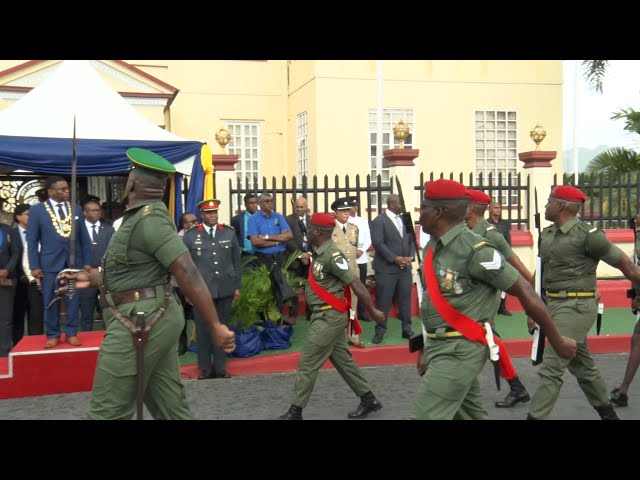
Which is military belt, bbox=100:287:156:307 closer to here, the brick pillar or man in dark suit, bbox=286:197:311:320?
→ man in dark suit, bbox=286:197:311:320

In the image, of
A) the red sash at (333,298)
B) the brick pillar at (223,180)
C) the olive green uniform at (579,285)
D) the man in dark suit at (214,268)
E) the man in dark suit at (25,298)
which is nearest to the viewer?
the olive green uniform at (579,285)

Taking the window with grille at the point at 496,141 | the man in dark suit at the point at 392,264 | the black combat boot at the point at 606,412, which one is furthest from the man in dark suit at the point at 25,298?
the window with grille at the point at 496,141

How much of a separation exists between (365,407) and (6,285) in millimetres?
4666

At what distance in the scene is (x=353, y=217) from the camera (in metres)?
11.3

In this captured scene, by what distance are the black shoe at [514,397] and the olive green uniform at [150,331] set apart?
3717 mm

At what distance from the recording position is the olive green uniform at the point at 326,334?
21.7 feet

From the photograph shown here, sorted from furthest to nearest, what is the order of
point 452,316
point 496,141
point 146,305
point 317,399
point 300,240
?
1. point 496,141
2. point 300,240
3. point 317,399
4. point 146,305
5. point 452,316

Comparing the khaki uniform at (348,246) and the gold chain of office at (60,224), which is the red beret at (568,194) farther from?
the gold chain of office at (60,224)

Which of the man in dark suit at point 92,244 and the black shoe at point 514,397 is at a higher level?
the man in dark suit at point 92,244

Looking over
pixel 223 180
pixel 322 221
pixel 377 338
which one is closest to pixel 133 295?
pixel 322 221

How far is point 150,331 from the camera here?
4262 millimetres

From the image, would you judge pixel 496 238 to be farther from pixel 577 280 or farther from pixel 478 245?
pixel 478 245

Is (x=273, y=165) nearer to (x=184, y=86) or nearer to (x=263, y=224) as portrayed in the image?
(x=184, y=86)

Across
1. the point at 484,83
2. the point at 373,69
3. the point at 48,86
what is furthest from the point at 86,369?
the point at 484,83
